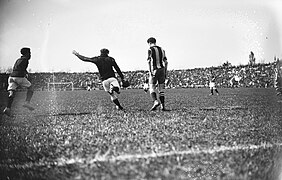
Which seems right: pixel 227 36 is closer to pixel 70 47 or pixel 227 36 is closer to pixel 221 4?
pixel 221 4

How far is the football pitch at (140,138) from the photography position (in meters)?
1.84

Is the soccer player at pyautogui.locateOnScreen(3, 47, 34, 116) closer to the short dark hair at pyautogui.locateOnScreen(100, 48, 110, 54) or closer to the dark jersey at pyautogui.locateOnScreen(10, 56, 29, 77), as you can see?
the dark jersey at pyautogui.locateOnScreen(10, 56, 29, 77)

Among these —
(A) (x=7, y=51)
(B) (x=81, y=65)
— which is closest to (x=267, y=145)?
(B) (x=81, y=65)

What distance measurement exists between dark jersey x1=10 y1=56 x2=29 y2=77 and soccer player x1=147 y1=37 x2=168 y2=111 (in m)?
0.58

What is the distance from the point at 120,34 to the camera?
6.52 ft

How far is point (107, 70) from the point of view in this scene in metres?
2.02

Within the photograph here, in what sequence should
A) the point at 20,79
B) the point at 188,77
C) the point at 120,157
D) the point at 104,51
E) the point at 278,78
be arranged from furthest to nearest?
1. the point at 278,78
2. the point at 188,77
3. the point at 20,79
4. the point at 104,51
5. the point at 120,157

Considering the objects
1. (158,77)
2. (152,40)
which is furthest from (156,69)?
(152,40)

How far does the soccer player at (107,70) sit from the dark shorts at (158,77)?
15 centimetres

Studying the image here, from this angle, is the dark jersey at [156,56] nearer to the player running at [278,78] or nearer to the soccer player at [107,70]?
the soccer player at [107,70]

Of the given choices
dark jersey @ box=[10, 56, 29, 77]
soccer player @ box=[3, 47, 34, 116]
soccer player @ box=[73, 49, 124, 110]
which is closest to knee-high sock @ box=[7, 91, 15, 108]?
soccer player @ box=[3, 47, 34, 116]

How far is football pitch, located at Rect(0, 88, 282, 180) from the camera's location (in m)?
1.84

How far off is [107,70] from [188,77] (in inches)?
19.4

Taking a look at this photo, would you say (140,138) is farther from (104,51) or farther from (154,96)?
(104,51)
